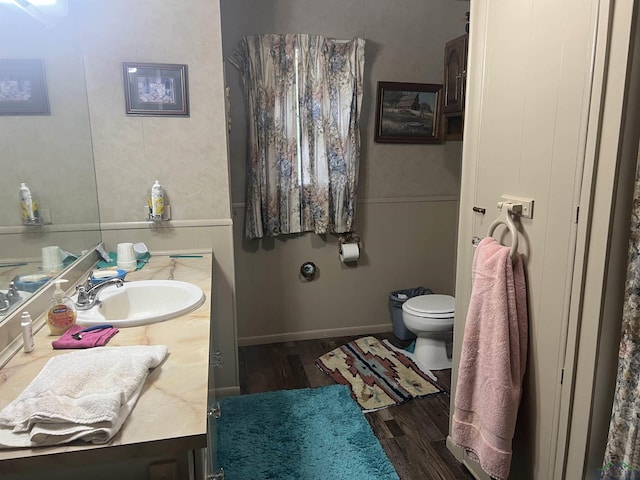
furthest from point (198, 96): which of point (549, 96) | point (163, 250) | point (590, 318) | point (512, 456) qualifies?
point (512, 456)

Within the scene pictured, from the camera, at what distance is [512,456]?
5.52 feet

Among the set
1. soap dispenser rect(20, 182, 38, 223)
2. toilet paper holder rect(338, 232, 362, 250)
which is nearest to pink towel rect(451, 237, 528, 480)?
soap dispenser rect(20, 182, 38, 223)

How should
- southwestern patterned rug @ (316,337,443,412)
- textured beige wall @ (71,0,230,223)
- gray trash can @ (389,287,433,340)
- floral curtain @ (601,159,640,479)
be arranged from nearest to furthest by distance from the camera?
floral curtain @ (601,159,640,479) → textured beige wall @ (71,0,230,223) → southwestern patterned rug @ (316,337,443,412) → gray trash can @ (389,287,433,340)

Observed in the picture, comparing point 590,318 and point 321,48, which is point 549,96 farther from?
point 321,48

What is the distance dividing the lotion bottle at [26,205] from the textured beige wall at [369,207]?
1530mm

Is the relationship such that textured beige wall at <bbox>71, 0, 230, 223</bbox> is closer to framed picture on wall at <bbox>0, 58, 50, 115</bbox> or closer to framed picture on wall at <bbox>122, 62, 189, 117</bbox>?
framed picture on wall at <bbox>122, 62, 189, 117</bbox>

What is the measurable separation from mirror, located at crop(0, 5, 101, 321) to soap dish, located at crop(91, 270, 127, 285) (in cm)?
11

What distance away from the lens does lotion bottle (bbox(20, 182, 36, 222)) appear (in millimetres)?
1453

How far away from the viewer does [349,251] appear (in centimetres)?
319

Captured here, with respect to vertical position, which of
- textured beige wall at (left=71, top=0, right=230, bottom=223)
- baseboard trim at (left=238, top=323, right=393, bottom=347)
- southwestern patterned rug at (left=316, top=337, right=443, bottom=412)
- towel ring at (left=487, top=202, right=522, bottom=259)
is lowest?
southwestern patterned rug at (left=316, top=337, right=443, bottom=412)

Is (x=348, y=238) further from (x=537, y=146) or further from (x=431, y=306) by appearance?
(x=537, y=146)

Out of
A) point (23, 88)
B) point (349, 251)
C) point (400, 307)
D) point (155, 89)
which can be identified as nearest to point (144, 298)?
point (23, 88)

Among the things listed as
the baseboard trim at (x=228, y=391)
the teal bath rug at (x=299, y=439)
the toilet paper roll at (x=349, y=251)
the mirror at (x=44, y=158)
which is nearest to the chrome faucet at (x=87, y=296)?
the mirror at (x=44, y=158)

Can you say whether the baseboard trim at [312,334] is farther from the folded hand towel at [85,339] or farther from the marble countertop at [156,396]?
the folded hand towel at [85,339]
